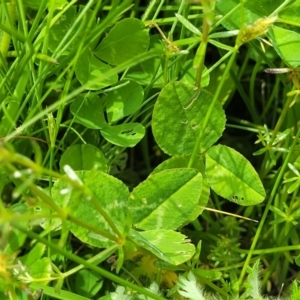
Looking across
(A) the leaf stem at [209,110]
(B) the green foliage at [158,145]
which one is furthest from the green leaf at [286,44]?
(A) the leaf stem at [209,110]

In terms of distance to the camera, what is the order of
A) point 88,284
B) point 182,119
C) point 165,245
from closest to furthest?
point 165,245, point 182,119, point 88,284

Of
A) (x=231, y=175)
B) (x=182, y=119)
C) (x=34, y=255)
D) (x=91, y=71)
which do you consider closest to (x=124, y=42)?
(x=91, y=71)

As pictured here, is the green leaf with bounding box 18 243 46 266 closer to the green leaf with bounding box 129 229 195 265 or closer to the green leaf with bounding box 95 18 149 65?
the green leaf with bounding box 129 229 195 265

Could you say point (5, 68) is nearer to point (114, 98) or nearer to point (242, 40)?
point (114, 98)

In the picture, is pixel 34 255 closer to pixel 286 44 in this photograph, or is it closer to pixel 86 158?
pixel 86 158

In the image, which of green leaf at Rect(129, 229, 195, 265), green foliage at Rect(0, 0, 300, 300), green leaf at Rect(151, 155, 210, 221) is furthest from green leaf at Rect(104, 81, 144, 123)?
green leaf at Rect(129, 229, 195, 265)

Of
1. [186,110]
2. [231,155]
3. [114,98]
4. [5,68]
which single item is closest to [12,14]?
[5,68]

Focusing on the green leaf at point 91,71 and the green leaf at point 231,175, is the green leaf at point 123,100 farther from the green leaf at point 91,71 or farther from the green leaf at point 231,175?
the green leaf at point 231,175
